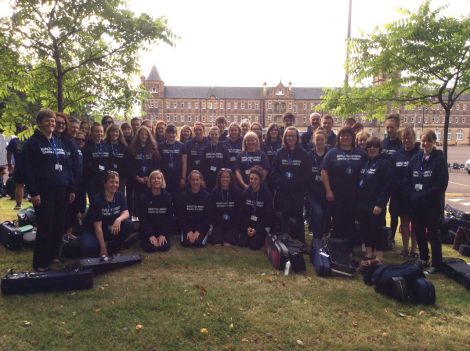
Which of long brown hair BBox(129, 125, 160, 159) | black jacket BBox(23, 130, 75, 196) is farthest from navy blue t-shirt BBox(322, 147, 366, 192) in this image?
black jacket BBox(23, 130, 75, 196)

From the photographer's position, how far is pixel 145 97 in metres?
9.52

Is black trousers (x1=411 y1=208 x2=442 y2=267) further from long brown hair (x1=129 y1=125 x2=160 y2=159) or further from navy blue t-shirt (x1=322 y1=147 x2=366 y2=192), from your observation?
long brown hair (x1=129 y1=125 x2=160 y2=159)

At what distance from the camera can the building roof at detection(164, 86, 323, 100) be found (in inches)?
4245


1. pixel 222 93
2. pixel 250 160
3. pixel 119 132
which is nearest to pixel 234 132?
pixel 250 160

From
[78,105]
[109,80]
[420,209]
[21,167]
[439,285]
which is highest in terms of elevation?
[109,80]

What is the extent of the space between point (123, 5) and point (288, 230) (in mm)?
6065

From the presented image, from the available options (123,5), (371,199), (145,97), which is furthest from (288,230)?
(123,5)

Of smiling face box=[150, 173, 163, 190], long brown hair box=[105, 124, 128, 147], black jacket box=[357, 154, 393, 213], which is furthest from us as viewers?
long brown hair box=[105, 124, 128, 147]

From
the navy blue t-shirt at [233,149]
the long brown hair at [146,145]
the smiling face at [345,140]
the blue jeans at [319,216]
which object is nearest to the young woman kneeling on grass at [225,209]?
the navy blue t-shirt at [233,149]

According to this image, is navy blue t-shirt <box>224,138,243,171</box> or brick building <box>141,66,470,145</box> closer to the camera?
Answer: navy blue t-shirt <box>224,138,243,171</box>

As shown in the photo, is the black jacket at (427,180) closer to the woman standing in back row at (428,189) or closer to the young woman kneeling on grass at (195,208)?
the woman standing in back row at (428,189)

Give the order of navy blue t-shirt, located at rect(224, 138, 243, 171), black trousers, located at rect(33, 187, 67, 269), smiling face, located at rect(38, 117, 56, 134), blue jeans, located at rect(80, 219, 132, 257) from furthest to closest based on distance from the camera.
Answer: navy blue t-shirt, located at rect(224, 138, 243, 171)
blue jeans, located at rect(80, 219, 132, 257)
black trousers, located at rect(33, 187, 67, 269)
smiling face, located at rect(38, 117, 56, 134)

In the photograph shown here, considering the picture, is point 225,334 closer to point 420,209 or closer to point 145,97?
point 420,209

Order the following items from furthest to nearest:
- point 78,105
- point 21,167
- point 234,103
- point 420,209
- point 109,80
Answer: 1. point 234,103
2. point 78,105
3. point 109,80
4. point 420,209
5. point 21,167
